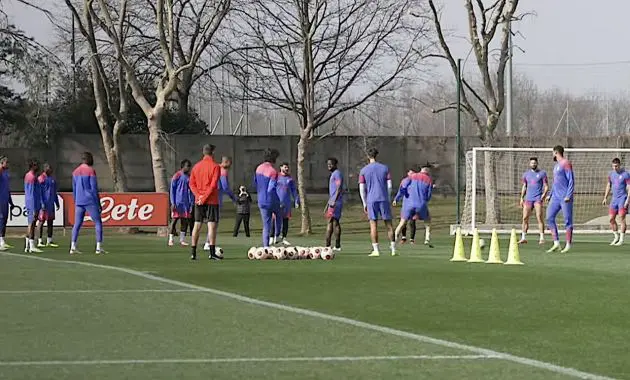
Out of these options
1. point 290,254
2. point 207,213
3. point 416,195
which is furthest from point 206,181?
point 416,195

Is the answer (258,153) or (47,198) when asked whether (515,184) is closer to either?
(258,153)

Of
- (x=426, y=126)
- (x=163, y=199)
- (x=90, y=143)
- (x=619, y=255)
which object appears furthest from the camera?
(x=426, y=126)

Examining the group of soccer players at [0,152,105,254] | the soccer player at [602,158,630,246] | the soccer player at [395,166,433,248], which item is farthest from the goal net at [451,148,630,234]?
the group of soccer players at [0,152,105,254]

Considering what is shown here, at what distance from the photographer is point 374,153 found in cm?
2234

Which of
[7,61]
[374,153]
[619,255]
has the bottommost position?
[619,255]

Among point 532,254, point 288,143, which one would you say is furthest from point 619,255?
point 288,143

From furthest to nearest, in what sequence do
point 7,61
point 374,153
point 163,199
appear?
point 7,61
point 163,199
point 374,153

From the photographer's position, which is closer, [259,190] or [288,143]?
[259,190]

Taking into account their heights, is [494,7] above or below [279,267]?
above

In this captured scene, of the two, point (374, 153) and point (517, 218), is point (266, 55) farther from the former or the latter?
point (374, 153)

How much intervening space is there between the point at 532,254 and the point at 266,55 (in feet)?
79.5

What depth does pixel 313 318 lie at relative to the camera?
11969 millimetres

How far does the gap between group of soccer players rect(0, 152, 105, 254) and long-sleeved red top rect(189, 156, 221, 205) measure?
308cm

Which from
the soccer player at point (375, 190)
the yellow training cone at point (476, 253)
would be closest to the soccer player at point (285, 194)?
the soccer player at point (375, 190)
